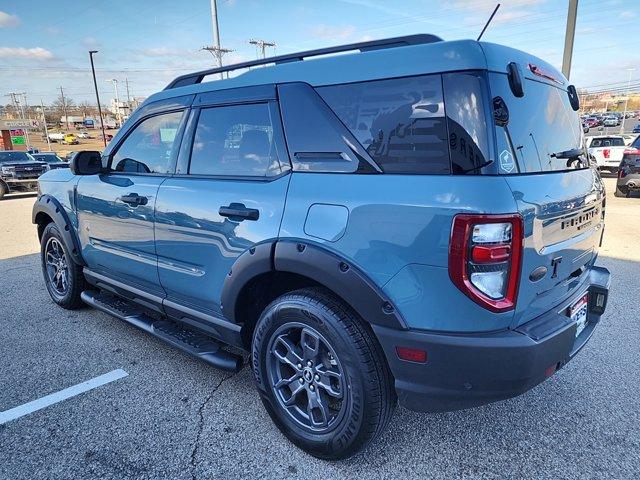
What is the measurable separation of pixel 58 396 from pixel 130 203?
1.33 meters

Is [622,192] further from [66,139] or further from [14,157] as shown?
[66,139]

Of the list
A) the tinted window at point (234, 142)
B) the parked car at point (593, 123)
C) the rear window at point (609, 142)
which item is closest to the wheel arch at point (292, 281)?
the tinted window at point (234, 142)

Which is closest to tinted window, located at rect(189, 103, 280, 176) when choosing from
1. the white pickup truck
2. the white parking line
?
the white parking line

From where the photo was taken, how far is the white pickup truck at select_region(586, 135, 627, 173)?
1563cm

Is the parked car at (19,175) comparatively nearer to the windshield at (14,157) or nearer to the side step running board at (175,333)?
the windshield at (14,157)

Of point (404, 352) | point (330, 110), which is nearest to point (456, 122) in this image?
point (330, 110)

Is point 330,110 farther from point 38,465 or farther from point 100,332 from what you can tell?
point 100,332

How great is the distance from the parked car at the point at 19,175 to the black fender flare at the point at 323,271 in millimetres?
15872

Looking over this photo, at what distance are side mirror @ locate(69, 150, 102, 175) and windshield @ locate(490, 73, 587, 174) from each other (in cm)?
297

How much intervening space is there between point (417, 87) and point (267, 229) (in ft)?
3.21

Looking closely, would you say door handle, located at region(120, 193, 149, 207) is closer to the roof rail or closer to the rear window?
the roof rail

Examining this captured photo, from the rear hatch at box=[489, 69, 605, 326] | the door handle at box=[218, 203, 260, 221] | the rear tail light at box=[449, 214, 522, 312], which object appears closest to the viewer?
the rear tail light at box=[449, 214, 522, 312]

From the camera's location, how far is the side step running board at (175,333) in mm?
2654

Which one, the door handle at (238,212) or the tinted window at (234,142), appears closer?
the door handle at (238,212)
